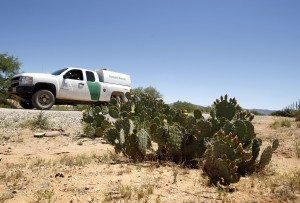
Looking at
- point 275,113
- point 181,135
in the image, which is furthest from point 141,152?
point 275,113

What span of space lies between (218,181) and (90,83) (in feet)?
38.5

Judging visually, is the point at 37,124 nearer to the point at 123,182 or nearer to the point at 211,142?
the point at 123,182

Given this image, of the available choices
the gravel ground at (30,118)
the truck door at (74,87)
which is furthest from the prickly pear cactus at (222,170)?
the truck door at (74,87)

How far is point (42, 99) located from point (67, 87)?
132cm

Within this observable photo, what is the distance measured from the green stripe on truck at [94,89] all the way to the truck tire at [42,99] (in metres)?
2.09

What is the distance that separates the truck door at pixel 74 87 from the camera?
45.8 ft

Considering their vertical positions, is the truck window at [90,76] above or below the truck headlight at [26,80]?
above

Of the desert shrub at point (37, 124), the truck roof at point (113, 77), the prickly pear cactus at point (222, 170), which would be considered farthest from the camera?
the truck roof at point (113, 77)

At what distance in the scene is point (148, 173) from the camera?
4414 millimetres

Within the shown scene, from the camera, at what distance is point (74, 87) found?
46.9 feet

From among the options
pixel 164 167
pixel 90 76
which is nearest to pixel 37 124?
pixel 164 167

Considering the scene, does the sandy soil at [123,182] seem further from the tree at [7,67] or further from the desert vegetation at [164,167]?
the tree at [7,67]

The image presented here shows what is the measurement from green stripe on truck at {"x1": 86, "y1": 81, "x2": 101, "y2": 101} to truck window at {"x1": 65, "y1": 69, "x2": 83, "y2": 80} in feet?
1.64

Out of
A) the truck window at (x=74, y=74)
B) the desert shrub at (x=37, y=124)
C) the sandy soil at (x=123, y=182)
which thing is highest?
the truck window at (x=74, y=74)
